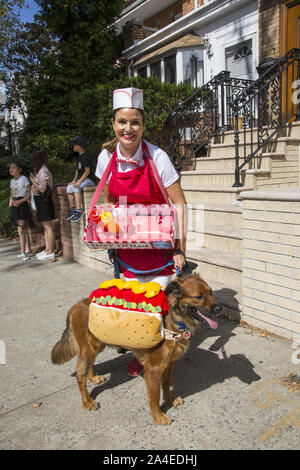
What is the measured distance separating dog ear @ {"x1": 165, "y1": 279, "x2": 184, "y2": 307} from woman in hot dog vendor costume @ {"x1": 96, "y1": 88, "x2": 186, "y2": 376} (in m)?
0.21

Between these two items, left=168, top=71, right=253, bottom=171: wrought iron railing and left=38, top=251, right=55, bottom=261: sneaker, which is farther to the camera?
left=168, top=71, right=253, bottom=171: wrought iron railing

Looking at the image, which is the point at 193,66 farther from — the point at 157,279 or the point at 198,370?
the point at 198,370

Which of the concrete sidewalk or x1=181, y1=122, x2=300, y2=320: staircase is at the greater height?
x1=181, y1=122, x2=300, y2=320: staircase

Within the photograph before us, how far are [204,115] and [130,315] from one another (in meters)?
7.21

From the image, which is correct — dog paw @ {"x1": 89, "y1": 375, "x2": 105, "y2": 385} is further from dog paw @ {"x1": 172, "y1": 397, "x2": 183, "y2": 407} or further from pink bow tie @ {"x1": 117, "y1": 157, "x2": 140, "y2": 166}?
pink bow tie @ {"x1": 117, "y1": 157, "x2": 140, "y2": 166}

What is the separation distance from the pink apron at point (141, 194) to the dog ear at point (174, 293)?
1.14ft

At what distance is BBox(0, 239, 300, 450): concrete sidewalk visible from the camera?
2240mm

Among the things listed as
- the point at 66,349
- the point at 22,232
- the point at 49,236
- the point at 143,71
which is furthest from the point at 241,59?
the point at 66,349

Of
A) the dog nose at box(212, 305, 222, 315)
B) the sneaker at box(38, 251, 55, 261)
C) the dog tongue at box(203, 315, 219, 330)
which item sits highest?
the dog nose at box(212, 305, 222, 315)

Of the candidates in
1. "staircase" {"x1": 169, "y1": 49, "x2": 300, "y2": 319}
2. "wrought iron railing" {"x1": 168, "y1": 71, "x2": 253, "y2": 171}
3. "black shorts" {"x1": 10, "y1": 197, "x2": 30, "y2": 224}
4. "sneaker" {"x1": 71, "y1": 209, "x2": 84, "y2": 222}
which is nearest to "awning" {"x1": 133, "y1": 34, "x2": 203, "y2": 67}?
"wrought iron railing" {"x1": 168, "y1": 71, "x2": 253, "y2": 171}

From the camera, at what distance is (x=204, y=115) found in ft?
27.8

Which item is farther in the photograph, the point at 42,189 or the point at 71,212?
the point at 42,189

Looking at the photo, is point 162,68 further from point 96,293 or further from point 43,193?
point 96,293
